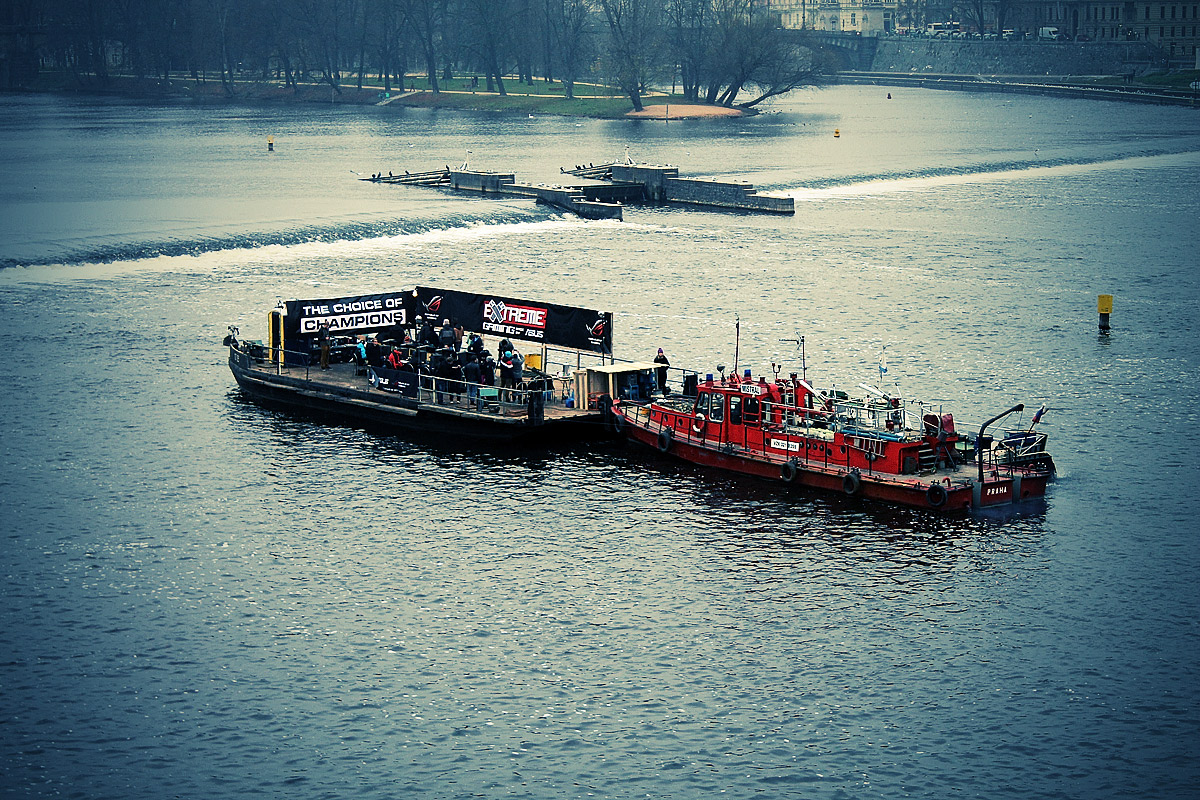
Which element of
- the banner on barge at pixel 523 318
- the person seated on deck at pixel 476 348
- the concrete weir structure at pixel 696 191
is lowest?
the person seated on deck at pixel 476 348

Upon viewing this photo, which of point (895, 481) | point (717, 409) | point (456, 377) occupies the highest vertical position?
point (456, 377)

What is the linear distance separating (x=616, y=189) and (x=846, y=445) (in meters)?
97.2

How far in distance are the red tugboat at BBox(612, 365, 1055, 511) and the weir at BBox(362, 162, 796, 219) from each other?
78.9 meters

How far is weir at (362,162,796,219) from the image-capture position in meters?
140

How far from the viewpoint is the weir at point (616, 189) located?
14012cm

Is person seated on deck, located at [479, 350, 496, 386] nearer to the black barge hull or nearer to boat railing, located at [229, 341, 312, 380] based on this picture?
the black barge hull

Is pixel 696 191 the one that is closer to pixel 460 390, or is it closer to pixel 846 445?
pixel 460 390

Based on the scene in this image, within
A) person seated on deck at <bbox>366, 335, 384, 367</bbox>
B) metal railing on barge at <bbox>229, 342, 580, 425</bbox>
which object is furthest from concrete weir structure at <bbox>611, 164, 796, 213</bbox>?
metal railing on barge at <bbox>229, 342, 580, 425</bbox>

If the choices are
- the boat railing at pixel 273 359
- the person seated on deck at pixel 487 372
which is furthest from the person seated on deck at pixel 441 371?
the boat railing at pixel 273 359

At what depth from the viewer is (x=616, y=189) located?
149m

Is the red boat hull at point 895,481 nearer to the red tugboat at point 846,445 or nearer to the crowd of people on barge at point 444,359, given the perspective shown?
the red tugboat at point 846,445

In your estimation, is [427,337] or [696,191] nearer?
[427,337]

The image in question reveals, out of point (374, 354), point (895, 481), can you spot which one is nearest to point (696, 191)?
point (374, 354)

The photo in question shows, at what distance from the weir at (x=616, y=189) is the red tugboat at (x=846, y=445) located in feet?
259
